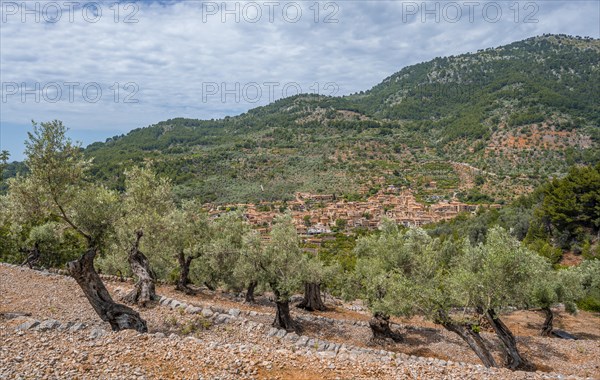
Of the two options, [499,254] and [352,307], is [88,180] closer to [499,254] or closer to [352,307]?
[499,254]

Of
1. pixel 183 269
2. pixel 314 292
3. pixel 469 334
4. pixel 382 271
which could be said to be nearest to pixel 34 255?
pixel 183 269

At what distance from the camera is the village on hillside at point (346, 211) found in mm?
85625

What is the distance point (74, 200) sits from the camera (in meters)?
11.6

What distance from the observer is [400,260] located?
20281 millimetres

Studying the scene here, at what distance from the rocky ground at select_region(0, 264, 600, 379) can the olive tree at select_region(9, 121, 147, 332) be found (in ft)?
3.26

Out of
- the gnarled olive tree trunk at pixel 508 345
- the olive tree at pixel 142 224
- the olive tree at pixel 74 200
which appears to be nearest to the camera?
the olive tree at pixel 74 200

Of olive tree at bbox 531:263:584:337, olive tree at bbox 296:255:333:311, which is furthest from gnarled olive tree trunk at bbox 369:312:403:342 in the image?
olive tree at bbox 531:263:584:337

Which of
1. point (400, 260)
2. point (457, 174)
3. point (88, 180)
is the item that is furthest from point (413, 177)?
point (88, 180)

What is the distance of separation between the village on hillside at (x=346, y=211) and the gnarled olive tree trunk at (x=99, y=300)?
2594 inches

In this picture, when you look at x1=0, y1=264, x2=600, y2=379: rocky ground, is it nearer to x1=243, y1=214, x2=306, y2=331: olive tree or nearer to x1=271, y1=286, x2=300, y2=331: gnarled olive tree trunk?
x1=271, y1=286, x2=300, y2=331: gnarled olive tree trunk

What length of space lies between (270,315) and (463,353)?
906 centimetres

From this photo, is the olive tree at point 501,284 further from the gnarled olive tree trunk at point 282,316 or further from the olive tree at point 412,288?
the gnarled olive tree trunk at point 282,316

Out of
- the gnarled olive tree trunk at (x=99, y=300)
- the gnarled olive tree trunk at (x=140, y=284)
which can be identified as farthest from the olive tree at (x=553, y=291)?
the gnarled olive tree trunk at (x=99, y=300)

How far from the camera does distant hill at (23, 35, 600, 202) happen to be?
4289 inches
